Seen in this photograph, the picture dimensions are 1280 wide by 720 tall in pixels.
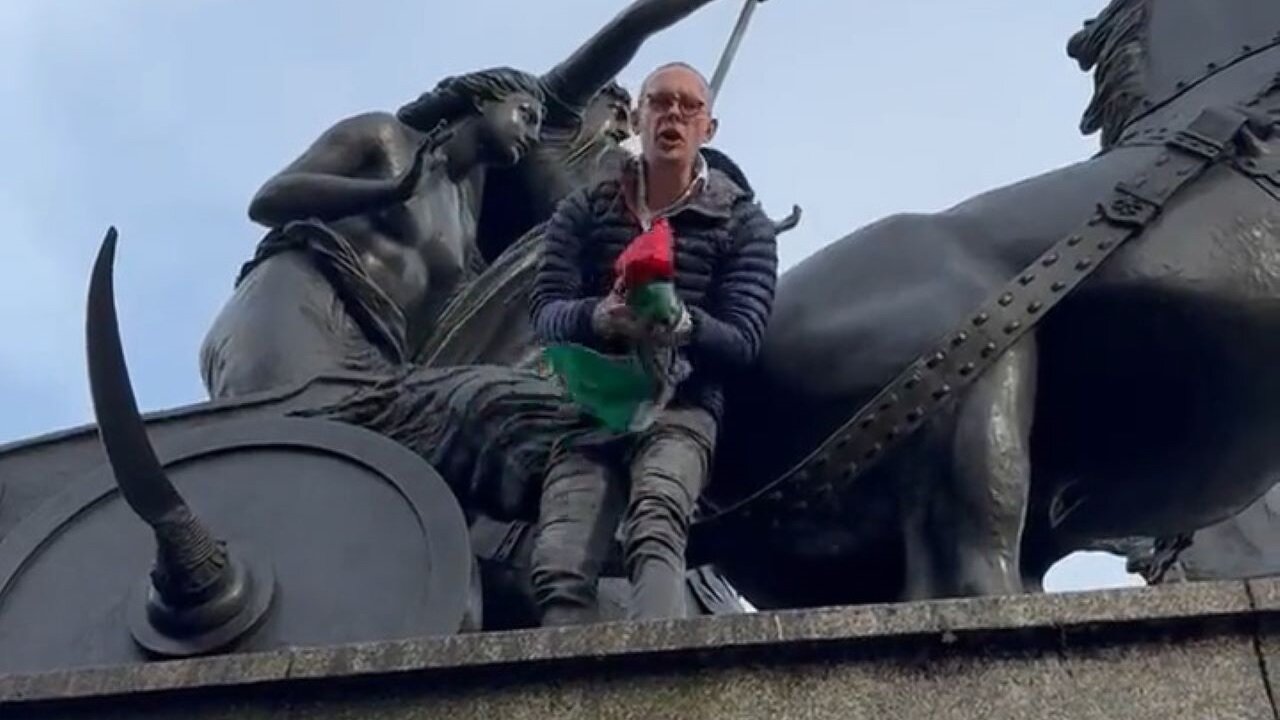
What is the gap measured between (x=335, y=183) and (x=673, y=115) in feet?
7.06

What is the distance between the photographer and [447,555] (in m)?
4.82

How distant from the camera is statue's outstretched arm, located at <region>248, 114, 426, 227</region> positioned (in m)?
6.64

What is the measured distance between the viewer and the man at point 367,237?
21.3 feet

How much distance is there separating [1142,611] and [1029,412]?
1.08m

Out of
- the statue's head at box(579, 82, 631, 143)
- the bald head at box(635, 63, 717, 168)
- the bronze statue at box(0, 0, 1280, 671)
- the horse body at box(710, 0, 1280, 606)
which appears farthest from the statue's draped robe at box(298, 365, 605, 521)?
the statue's head at box(579, 82, 631, 143)

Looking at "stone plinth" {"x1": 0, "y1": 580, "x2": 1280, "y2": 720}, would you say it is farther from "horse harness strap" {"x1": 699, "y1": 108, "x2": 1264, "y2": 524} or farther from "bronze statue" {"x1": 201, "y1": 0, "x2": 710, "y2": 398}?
"bronze statue" {"x1": 201, "y1": 0, "x2": 710, "y2": 398}

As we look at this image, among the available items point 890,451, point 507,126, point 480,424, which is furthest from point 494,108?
point 890,451

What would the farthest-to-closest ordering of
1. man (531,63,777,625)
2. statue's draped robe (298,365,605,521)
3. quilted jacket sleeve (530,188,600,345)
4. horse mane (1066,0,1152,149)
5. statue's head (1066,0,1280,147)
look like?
horse mane (1066,0,1152,149) < statue's head (1066,0,1280,147) < statue's draped robe (298,365,605,521) < quilted jacket sleeve (530,188,600,345) < man (531,63,777,625)

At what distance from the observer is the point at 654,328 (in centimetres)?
449

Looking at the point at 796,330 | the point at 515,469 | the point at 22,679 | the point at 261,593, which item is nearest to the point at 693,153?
the point at 796,330

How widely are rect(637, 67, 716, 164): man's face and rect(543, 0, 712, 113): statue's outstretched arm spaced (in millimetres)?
2492

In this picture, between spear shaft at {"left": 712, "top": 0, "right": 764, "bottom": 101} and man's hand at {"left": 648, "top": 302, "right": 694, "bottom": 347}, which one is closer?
man's hand at {"left": 648, "top": 302, "right": 694, "bottom": 347}

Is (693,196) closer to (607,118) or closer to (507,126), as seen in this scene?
(507,126)

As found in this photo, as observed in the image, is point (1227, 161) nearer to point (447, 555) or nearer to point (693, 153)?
point (693, 153)
